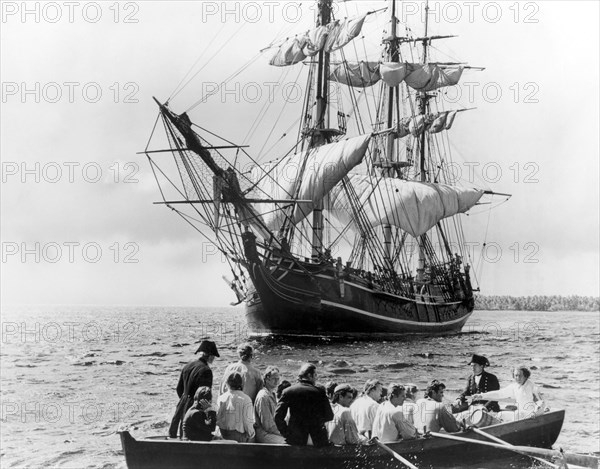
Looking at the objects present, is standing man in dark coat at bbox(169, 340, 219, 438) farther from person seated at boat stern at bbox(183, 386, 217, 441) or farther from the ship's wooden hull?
the ship's wooden hull

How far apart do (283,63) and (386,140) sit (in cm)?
1538

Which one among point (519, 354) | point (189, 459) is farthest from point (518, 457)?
point (519, 354)

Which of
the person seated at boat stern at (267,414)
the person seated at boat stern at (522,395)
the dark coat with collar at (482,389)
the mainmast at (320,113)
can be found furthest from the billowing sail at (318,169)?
the person seated at boat stern at (267,414)

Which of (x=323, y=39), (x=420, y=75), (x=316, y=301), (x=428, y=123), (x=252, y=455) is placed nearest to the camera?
(x=252, y=455)

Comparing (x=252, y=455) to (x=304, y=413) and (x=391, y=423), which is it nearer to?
(x=304, y=413)

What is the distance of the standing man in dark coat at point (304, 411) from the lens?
9227mm

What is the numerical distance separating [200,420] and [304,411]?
1.39m

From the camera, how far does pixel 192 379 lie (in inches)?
399

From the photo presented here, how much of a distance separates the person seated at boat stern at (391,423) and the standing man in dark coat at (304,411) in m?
0.82

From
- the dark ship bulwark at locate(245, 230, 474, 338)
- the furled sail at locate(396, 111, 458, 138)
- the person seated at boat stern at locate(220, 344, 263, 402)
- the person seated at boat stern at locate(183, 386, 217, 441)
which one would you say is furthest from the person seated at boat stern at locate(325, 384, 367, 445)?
the furled sail at locate(396, 111, 458, 138)

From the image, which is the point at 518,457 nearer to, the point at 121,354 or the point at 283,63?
the point at 121,354

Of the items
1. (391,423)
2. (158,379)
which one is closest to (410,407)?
(391,423)

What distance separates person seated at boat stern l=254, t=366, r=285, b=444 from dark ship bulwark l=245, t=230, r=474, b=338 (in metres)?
26.5

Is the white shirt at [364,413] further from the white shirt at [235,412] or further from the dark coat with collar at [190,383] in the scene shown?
the dark coat with collar at [190,383]
